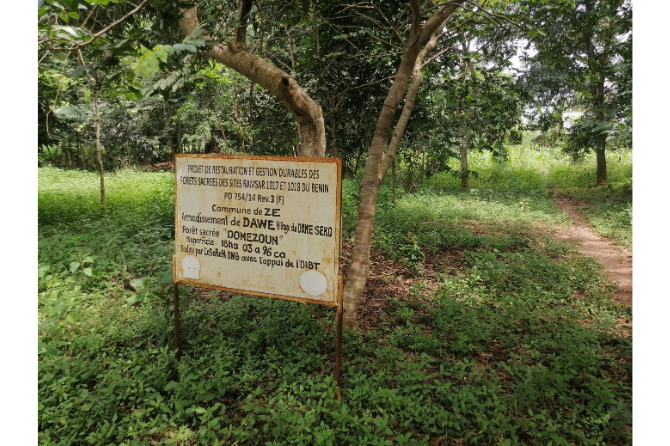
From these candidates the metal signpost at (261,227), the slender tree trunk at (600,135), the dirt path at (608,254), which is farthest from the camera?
the slender tree trunk at (600,135)

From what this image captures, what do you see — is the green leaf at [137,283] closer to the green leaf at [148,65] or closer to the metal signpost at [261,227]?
the metal signpost at [261,227]

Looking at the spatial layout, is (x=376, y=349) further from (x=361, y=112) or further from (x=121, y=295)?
(x=361, y=112)

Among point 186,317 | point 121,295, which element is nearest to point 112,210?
point 121,295

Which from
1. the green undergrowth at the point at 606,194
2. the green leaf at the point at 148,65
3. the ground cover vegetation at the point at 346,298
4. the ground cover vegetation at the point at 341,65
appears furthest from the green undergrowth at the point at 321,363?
the green undergrowth at the point at 606,194

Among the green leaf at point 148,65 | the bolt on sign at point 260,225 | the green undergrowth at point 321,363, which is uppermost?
the green leaf at point 148,65

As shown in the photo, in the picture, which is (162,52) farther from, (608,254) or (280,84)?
(608,254)

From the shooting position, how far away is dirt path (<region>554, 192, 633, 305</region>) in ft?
18.1

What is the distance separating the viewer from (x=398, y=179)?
14883 millimetres

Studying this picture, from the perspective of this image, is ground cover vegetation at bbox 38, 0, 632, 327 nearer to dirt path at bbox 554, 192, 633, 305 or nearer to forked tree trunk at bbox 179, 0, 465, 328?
forked tree trunk at bbox 179, 0, 465, 328

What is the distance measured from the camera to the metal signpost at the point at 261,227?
3.10 meters

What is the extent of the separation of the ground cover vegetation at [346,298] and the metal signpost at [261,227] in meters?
0.58

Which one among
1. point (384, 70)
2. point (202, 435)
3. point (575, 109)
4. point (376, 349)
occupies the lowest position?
point (202, 435)

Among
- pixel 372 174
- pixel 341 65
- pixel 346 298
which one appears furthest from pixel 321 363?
pixel 341 65

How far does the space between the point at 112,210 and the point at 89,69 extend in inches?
283
